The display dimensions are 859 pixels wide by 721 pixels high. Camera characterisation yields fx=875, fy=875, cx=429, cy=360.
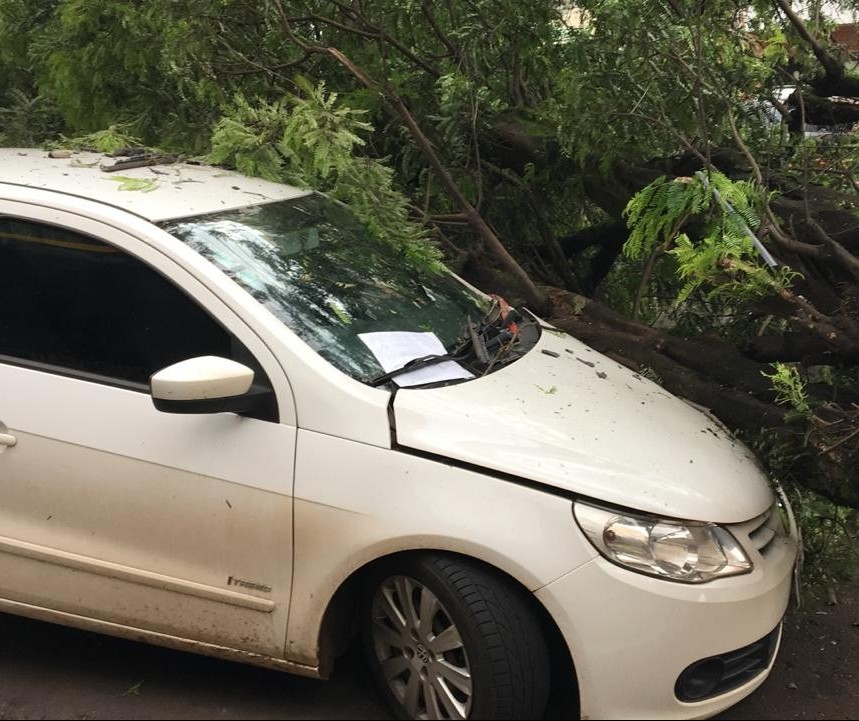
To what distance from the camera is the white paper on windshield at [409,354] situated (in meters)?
2.78

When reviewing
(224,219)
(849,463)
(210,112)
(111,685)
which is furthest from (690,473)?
(210,112)

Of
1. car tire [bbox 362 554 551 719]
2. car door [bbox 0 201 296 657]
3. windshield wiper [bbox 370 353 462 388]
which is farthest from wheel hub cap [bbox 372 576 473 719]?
windshield wiper [bbox 370 353 462 388]

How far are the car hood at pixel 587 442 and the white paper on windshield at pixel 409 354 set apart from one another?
74mm

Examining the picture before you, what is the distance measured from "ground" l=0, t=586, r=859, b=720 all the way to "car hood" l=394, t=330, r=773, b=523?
2.53ft

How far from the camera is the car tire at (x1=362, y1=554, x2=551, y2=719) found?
2420 mm

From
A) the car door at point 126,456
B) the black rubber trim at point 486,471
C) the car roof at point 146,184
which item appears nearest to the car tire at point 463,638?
the black rubber trim at point 486,471

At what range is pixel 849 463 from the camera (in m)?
3.04

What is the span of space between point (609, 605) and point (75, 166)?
2.61 meters

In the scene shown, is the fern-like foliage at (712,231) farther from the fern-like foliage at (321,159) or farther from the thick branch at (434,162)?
the fern-like foliage at (321,159)

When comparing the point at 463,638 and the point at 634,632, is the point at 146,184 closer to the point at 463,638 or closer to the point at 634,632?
the point at 463,638

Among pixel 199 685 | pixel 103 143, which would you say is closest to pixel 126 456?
pixel 199 685

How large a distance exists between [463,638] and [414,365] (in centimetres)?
86

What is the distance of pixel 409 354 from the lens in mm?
2891

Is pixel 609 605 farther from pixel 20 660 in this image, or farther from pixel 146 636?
pixel 20 660
